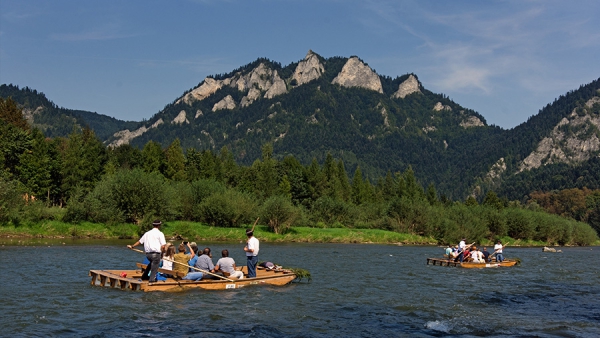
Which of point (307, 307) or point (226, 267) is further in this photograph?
point (226, 267)

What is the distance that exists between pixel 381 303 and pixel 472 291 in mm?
9556

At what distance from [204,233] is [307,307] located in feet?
194

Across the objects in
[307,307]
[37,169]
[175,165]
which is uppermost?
[175,165]

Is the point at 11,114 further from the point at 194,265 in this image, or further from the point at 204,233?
the point at 194,265

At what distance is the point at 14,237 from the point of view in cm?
6562

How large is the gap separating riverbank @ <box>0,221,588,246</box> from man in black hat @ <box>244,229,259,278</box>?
44865 millimetres

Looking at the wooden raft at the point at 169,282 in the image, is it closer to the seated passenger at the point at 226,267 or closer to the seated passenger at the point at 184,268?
the seated passenger at the point at 184,268

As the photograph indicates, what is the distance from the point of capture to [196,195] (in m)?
98.5

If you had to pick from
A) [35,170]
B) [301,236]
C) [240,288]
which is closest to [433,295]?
[240,288]

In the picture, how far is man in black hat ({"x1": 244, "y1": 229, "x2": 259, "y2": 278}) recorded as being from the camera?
32.2 metres

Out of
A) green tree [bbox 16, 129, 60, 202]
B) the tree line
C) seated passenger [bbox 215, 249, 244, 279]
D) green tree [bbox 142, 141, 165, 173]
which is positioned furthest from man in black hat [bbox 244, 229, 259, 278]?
green tree [bbox 142, 141, 165, 173]

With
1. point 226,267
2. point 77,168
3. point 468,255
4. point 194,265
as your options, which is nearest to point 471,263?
point 468,255

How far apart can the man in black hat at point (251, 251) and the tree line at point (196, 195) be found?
4560cm

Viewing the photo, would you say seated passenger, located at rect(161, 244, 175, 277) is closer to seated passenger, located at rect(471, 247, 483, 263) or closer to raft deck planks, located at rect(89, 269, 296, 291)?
raft deck planks, located at rect(89, 269, 296, 291)
